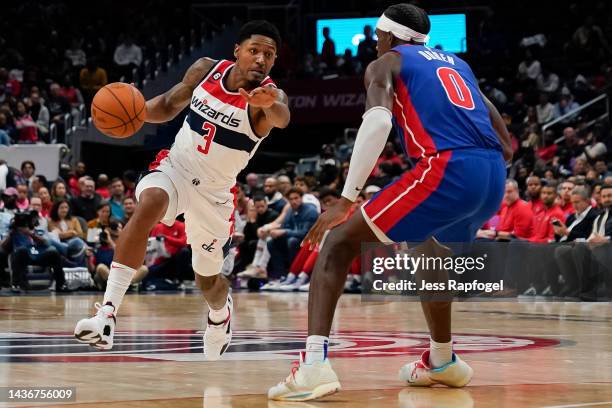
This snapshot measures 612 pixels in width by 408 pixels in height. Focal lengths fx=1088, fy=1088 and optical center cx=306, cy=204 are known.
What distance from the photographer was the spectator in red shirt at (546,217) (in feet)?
45.7

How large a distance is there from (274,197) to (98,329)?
36.6 ft

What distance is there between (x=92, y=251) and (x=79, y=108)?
7.96 meters

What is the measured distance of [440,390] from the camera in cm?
539

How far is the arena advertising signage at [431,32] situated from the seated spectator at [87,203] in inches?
410

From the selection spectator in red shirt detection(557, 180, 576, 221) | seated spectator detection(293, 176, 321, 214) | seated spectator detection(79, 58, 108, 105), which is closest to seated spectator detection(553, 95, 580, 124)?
seated spectator detection(293, 176, 321, 214)

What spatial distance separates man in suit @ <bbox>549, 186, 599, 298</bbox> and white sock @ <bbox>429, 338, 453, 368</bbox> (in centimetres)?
757

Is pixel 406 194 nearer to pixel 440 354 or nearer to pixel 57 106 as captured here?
pixel 440 354

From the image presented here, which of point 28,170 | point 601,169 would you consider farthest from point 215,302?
point 28,170

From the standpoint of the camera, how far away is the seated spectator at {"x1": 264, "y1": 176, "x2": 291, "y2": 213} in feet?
53.8

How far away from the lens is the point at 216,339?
668cm

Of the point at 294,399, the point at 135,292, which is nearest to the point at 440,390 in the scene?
the point at 294,399

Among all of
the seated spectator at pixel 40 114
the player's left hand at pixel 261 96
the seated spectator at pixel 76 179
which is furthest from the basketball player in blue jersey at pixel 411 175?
the seated spectator at pixel 40 114

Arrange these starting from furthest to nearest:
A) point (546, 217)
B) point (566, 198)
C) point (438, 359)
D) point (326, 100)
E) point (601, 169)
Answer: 1. point (326, 100)
2. point (601, 169)
3. point (566, 198)
4. point (546, 217)
5. point (438, 359)

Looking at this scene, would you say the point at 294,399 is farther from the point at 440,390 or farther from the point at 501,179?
the point at 501,179
